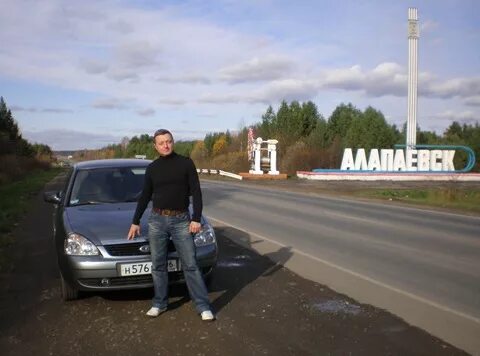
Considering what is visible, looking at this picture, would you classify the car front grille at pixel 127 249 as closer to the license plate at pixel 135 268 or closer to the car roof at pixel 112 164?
the license plate at pixel 135 268

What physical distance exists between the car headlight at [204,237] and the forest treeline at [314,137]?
156 feet

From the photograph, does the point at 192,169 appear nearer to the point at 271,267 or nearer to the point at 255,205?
the point at 271,267

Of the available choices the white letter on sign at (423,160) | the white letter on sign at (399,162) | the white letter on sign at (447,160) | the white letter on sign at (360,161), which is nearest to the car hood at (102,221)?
the white letter on sign at (360,161)

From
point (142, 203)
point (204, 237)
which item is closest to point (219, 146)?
point (204, 237)

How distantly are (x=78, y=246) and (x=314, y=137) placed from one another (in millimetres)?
60813

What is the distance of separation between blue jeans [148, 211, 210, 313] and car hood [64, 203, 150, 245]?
1.48 ft

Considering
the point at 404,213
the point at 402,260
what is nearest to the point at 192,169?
the point at 402,260

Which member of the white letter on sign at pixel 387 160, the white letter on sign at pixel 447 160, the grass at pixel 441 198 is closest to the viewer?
the grass at pixel 441 198

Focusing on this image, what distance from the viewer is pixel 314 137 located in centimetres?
6538

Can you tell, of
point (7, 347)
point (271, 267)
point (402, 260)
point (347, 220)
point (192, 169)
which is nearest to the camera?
point (7, 347)

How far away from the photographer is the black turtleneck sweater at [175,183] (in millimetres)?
5332

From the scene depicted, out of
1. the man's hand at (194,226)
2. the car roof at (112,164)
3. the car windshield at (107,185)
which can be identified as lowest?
the man's hand at (194,226)

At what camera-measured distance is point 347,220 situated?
14.8 meters

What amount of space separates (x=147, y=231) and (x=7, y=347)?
5.86ft
